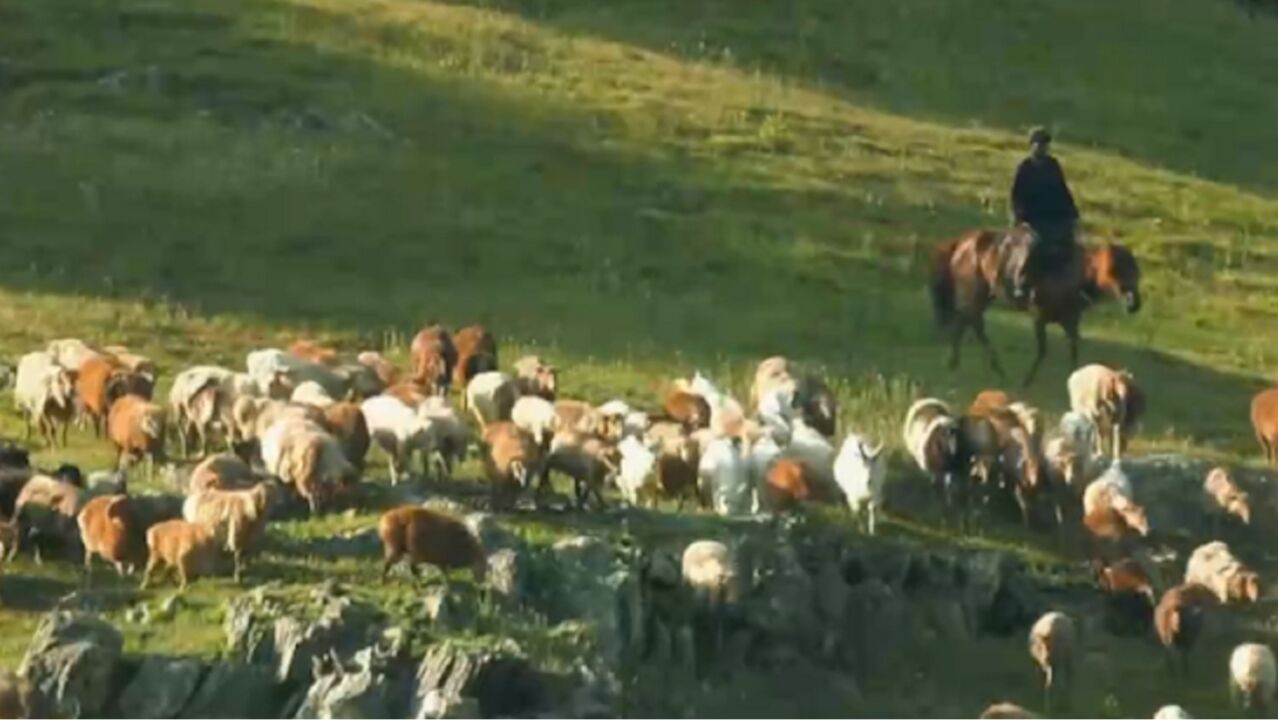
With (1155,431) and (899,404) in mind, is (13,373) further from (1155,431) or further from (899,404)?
(1155,431)

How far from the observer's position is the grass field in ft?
144

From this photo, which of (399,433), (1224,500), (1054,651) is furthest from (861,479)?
(1224,500)

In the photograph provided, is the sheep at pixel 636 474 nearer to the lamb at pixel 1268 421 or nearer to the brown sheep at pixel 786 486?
the brown sheep at pixel 786 486

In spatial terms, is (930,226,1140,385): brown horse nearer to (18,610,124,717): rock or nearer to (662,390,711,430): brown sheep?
(662,390,711,430): brown sheep

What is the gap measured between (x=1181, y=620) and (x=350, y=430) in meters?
8.46

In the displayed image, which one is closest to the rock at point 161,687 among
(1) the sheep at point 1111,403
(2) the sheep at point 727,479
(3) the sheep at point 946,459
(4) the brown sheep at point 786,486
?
(2) the sheep at point 727,479

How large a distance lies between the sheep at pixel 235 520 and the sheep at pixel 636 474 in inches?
211

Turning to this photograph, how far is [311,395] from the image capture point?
34.9m

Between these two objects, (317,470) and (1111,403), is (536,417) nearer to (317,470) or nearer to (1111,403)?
(317,470)

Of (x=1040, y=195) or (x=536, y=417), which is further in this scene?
(x=1040, y=195)

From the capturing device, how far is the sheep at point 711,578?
30188mm

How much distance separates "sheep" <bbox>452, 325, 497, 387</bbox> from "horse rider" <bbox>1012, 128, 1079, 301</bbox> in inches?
286

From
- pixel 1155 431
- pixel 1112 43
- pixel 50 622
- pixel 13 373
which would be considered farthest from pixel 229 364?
pixel 1112 43

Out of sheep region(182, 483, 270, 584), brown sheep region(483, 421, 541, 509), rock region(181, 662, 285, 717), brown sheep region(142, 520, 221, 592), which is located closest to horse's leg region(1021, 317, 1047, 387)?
brown sheep region(483, 421, 541, 509)
